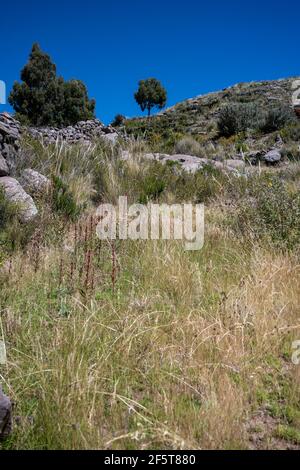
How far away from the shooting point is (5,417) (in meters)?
1.57

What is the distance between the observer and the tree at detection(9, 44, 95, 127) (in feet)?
104

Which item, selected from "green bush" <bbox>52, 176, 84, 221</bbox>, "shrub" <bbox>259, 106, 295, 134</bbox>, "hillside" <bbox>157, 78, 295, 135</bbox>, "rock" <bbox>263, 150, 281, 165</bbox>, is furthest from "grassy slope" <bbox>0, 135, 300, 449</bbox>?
"hillside" <bbox>157, 78, 295, 135</bbox>

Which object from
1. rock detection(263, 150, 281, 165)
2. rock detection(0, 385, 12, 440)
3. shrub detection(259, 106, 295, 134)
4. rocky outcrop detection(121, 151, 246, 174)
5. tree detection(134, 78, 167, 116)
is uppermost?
tree detection(134, 78, 167, 116)

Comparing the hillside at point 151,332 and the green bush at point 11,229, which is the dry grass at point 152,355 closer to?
the hillside at point 151,332

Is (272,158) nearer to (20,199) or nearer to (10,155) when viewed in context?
(10,155)

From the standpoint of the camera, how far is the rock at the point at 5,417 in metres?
1.55

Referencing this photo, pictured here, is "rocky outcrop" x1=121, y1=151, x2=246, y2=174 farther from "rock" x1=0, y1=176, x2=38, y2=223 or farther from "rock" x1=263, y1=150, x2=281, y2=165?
"rock" x1=0, y1=176, x2=38, y2=223

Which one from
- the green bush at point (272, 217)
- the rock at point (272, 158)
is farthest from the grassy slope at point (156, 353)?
the rock at point (272, 158)

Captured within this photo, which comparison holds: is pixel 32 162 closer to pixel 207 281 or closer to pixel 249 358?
pixel 207 281

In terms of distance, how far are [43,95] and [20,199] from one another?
30.3 metres

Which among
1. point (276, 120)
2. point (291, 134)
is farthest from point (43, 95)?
point (291, 134)

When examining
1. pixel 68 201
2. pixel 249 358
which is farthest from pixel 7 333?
pixel 68 201

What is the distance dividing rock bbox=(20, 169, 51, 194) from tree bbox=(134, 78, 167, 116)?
38848mm

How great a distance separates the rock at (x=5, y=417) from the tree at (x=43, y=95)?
104 ft
